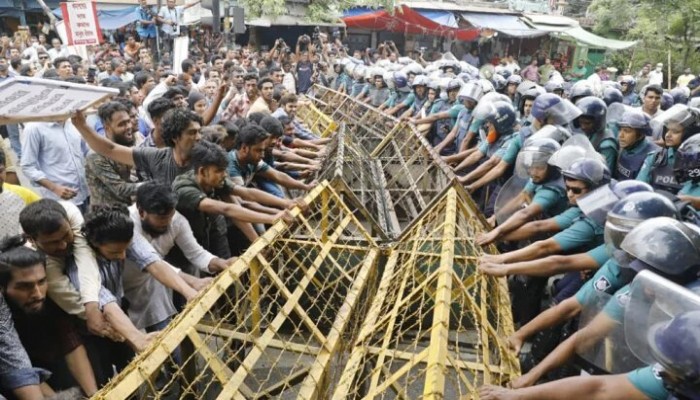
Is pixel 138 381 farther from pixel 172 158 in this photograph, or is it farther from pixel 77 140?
pixel 77 140

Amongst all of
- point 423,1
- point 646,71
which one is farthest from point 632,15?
point 423,1

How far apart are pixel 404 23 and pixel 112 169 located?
A: 780 inches

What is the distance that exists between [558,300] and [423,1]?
2223 centimetres

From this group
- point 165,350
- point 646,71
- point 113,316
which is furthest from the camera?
point 646,71

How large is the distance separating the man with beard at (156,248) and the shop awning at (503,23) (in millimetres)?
21329

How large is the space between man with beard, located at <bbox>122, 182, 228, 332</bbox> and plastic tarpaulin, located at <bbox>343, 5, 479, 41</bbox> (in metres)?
18.6

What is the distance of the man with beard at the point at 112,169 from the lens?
136 inches

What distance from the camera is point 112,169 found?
352cm

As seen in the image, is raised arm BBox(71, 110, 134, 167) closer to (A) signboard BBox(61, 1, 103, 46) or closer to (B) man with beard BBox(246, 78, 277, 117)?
(B) man with beard BBox(246, 78, 277, 117)

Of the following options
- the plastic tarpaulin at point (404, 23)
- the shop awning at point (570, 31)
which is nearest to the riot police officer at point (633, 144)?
the plastic tarpaulin at point (404, 23)

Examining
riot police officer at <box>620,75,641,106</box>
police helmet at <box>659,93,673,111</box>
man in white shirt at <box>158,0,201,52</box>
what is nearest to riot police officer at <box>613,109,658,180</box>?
police helmet at <box>659,93,673,111</box>

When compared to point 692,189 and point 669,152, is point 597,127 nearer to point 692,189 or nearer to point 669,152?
point 669,152

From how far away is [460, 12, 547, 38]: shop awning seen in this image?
855 inches

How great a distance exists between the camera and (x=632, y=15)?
69.8 ft
